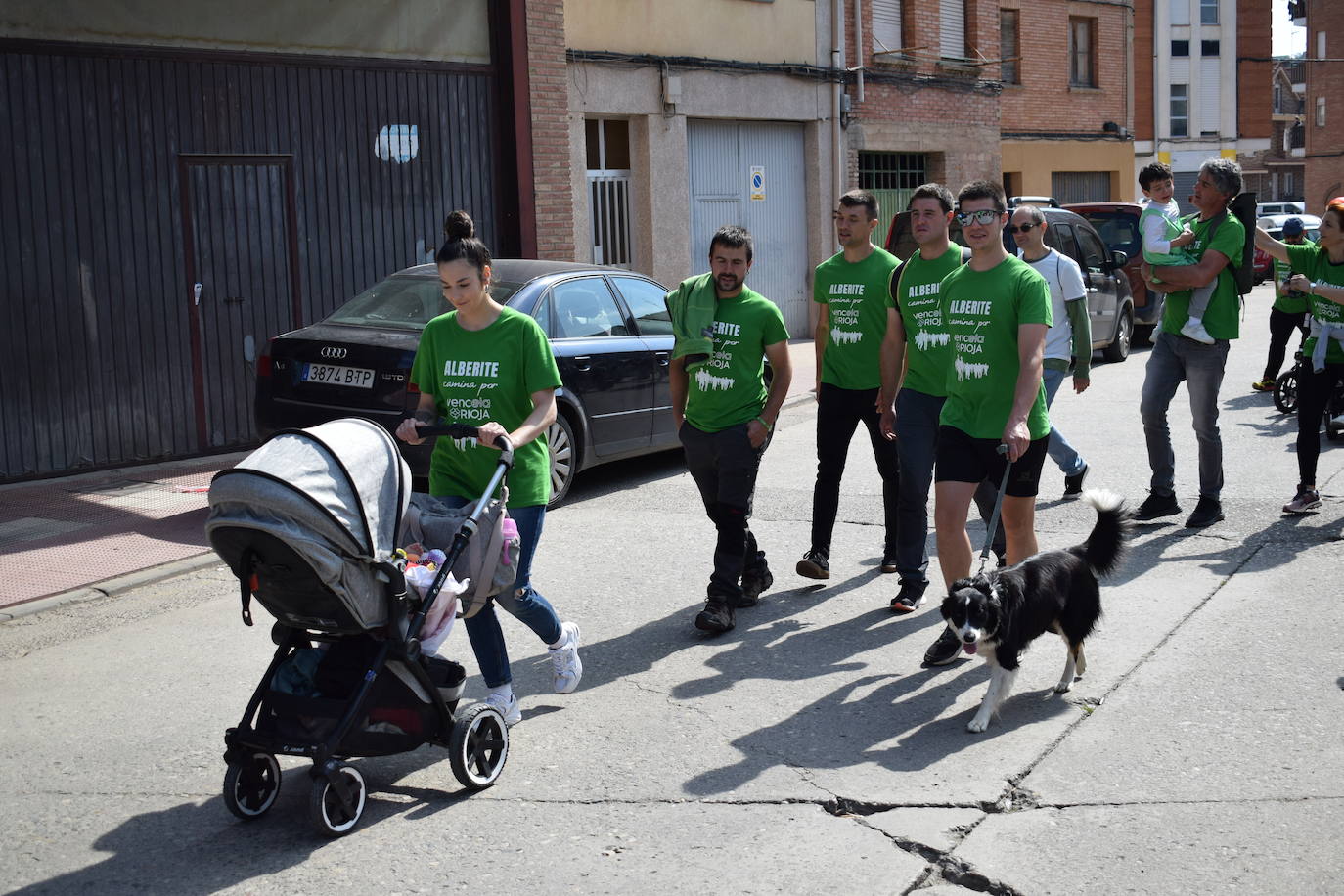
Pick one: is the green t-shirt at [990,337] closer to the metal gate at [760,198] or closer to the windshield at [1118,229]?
the metal gate at [760,198]

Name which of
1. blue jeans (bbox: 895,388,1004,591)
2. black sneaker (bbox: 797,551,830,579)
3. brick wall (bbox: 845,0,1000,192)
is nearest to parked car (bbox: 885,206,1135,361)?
brick wall (bbox: 845,0,1000,192)

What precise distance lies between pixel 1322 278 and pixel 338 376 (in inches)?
236

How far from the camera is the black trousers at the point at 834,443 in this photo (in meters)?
7.07

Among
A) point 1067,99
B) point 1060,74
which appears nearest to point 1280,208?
point 1067,99

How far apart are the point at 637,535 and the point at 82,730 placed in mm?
3868

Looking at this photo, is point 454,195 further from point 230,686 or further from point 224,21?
point 230,686

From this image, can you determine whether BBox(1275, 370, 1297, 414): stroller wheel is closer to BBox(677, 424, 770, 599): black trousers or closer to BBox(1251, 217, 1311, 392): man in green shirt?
BBox(1251, 217, 1311, 392): man in green shirt

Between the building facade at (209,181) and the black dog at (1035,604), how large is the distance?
8.33 meters

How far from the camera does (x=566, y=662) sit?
5500mm

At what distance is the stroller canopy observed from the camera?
409 centimetres

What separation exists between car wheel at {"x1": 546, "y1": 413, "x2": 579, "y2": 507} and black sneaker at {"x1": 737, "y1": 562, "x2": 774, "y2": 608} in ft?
8.73

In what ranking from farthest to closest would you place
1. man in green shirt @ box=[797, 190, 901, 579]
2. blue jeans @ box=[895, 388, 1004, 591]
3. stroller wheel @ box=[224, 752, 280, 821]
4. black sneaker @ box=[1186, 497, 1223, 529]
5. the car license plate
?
the car license plate → black sneaker @ box=[1186, 497, 1223, 529] → man in green shirt @ box=[797, 190, 901, 579] → blue jeans @ box=[895, 388, 1004, 591] → stroller wheel @ box=[224, 752, 280, 821]

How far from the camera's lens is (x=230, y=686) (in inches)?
234

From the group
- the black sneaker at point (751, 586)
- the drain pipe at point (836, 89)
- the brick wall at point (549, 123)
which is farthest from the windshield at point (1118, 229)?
the black sneaker at point (751, 586)
